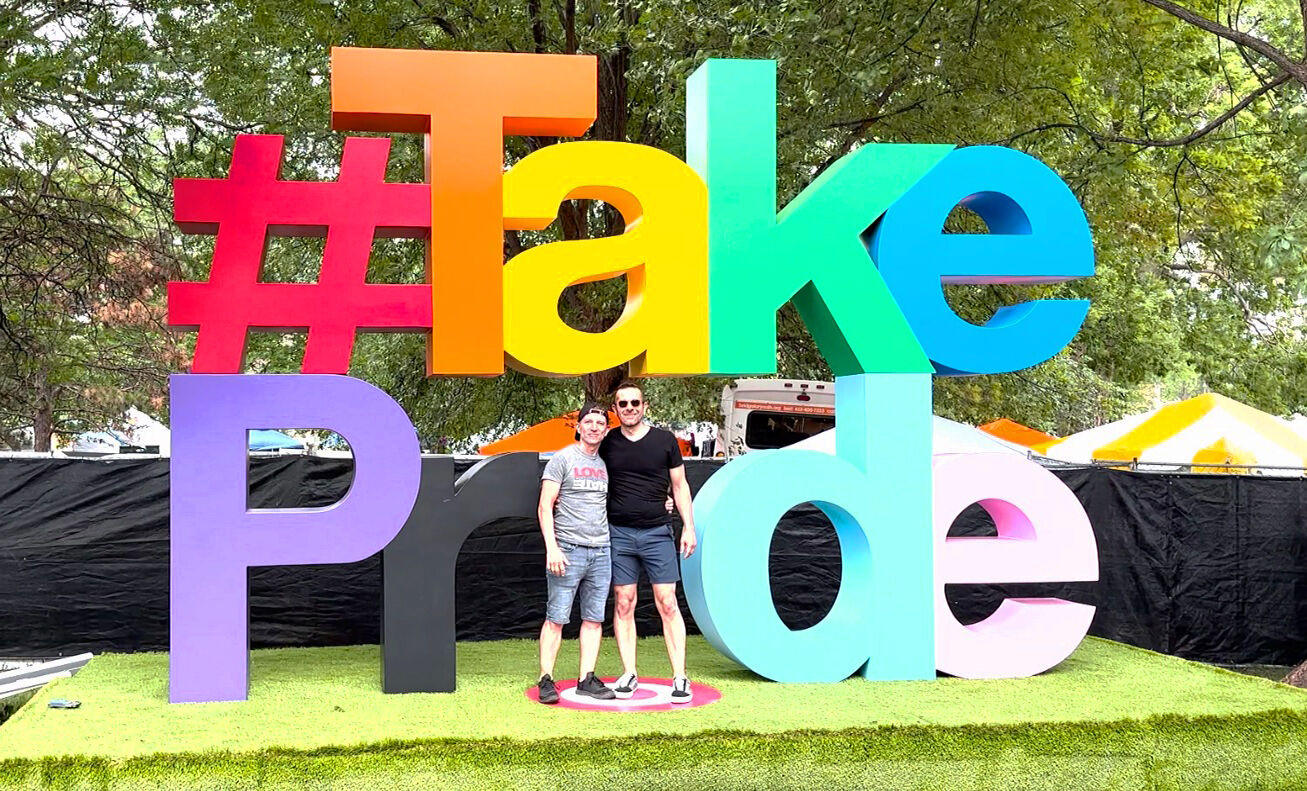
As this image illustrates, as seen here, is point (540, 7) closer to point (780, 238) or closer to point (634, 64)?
point (634, 64)

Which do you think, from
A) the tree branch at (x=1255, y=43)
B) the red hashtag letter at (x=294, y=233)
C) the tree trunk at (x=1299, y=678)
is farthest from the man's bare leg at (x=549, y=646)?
the tree branch at (x=1255, y=43)

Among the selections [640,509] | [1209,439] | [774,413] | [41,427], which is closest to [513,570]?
[640,509]

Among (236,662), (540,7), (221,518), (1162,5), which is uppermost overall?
(540,7)

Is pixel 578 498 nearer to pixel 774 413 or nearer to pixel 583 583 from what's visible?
pixel 583 583

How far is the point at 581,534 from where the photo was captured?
24.2 ft

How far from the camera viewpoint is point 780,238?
321 inches

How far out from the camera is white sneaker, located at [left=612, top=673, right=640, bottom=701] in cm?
726

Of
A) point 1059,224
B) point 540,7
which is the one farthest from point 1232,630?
point 540,7

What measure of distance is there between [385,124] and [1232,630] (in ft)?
25.4

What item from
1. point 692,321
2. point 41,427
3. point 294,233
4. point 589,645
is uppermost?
point 294,233

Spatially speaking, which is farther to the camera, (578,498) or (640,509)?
(640,509)

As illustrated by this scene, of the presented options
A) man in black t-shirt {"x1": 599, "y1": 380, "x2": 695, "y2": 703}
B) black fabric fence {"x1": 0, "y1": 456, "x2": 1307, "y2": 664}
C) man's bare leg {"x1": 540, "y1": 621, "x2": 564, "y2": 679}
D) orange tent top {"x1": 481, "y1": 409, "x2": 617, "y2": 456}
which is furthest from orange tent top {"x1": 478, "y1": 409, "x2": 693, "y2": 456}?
man's bare leg {"x1": 540, "y1": 621, "x2": 564, "y2": 679}

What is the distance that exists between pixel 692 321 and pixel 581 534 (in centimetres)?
151

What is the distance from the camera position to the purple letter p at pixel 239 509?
23.7ft
